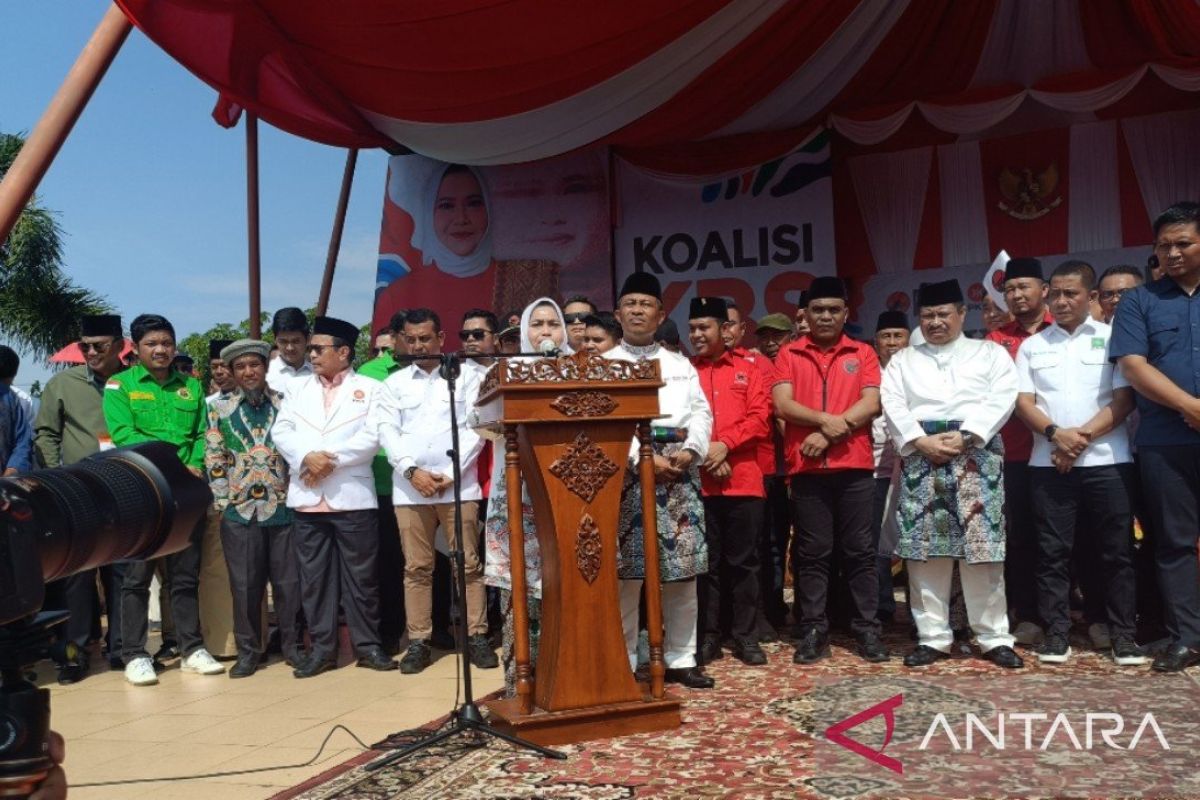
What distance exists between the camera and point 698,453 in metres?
4.33

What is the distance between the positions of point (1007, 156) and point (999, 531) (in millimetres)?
5489

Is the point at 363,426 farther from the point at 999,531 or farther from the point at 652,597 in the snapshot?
the point at 999,531

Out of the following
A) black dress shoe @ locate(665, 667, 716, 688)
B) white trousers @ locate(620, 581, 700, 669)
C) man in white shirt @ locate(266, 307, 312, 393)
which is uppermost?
man in white shirt @ locate(266, 307, 312, 393)

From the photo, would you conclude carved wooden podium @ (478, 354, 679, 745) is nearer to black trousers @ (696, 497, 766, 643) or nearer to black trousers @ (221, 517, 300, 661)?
black trousers @ (696, 497, 766, 643)

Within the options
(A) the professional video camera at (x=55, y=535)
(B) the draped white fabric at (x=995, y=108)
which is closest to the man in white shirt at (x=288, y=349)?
(A) the professional video camera at (x=55, y=535)

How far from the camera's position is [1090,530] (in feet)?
15.5

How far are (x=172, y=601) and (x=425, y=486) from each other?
1493mm

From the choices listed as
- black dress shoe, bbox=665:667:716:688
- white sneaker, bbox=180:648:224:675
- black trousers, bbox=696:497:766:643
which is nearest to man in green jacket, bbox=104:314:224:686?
white sneaker, bbox=180:648:224:675

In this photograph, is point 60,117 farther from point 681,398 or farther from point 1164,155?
point 1164,155

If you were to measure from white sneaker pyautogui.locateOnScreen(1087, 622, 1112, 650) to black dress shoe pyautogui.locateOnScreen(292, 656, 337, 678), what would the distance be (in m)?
3.43

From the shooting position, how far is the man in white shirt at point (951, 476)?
14.6ft

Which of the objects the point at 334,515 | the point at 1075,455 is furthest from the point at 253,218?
the point at 1075,455

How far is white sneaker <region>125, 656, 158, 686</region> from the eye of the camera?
5.01 m

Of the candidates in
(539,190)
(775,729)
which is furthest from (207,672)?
(539,190)
